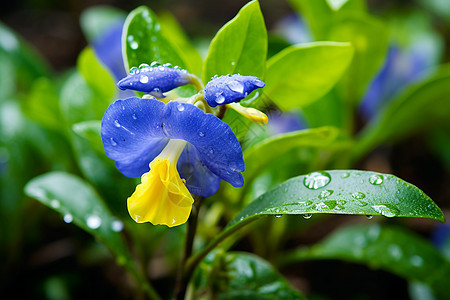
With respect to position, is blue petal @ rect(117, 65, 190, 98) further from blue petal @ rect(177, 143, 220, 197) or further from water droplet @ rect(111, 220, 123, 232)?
water droplet @ rect(111, 220, 123, 232)

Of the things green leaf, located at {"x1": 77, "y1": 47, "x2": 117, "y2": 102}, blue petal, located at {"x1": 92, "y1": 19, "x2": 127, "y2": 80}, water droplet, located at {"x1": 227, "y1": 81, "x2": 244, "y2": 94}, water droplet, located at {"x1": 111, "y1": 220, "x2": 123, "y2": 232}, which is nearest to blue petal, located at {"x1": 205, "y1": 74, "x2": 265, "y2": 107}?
water droplet, located at {"x1": 227, "y1": 81, "x2": 244, "y2": 94}

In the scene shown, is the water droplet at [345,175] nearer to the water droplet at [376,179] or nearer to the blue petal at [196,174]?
the water droplet at [376,179]

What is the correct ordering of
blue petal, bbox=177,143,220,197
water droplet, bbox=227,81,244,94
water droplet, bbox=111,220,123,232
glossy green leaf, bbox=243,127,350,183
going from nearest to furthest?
water droplet, bbox=227,81,244,94 → blue petal, bbox=177,143,220,197 → glossy green leaf, bbox=243,127,350,183 → water droplet, bbox=111,220,123,232

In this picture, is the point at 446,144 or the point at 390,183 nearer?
the point at 390,183

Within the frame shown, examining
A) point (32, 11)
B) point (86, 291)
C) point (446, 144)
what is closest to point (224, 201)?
point (86, 291)

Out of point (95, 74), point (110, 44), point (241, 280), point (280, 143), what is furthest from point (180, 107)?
point (110, 44)

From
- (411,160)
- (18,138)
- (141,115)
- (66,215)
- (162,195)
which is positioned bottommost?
(411,160)

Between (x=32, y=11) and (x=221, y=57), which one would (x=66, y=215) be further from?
(x=32, y=11)
